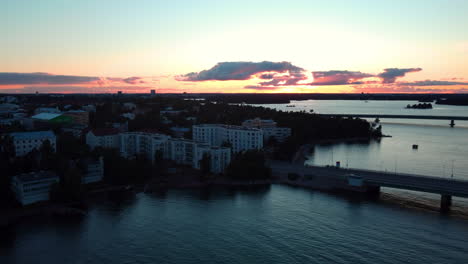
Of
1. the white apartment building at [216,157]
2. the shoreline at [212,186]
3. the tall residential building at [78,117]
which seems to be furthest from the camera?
the tall residential building at [78,117]

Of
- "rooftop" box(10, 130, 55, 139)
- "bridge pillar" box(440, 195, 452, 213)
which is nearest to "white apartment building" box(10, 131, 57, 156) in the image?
"rooftop" box(10, 130, 55, 139)

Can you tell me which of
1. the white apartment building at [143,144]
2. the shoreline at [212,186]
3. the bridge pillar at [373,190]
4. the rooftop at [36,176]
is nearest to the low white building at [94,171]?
the shoreline at [212,186]

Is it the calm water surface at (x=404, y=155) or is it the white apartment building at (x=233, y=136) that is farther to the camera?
the white apartment building at (x=233, y=136)

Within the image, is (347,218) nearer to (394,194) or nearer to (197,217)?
(394,194)

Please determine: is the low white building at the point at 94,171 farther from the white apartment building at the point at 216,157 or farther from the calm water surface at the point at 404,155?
the calm water surface at the point at 404,155

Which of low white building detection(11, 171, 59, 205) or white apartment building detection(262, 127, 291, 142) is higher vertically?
white apartment building detection(262, 127, 291, 142)

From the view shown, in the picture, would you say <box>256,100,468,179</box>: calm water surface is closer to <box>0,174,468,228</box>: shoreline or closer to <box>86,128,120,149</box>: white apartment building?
<box>0,174,468,228</box>: shoreline
